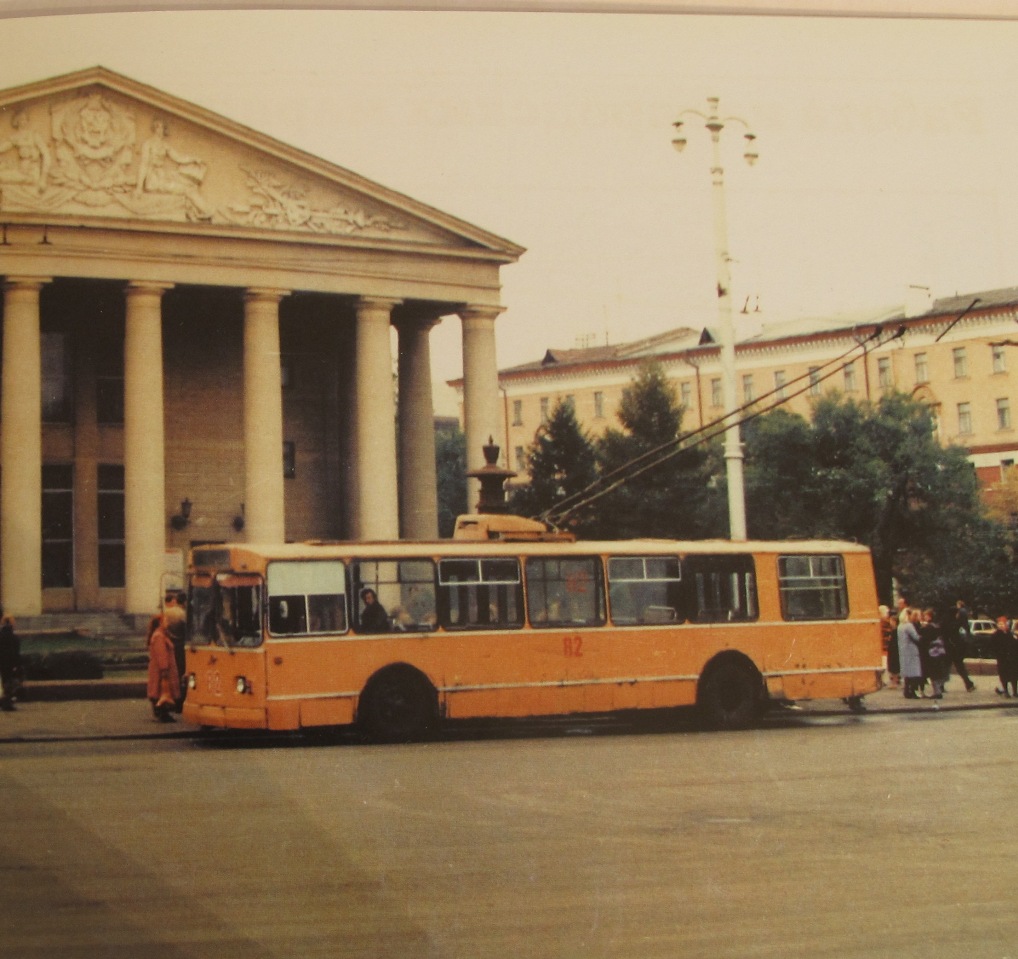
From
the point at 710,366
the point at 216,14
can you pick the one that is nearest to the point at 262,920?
the point at 216,14

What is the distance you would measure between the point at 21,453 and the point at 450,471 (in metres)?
9.19

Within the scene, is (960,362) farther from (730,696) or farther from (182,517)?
(182,517)

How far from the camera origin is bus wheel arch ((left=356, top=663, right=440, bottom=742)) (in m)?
15.6

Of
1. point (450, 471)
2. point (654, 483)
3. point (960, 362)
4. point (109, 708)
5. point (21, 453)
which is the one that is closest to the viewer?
point (960, 362)

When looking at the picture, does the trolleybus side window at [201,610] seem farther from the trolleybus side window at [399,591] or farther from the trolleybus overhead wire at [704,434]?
A: the trolleybus overhead wire at [704,434]

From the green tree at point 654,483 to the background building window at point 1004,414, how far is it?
2948 millimetres

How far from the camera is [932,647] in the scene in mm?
21750

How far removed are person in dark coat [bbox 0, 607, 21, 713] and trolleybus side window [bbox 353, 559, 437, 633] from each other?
14.5 feet

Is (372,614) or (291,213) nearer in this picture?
(372,614)

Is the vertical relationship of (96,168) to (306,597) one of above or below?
above

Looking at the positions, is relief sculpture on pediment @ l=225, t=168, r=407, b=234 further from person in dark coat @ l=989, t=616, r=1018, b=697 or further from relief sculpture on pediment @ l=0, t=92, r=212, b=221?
person in dark coat @ l=989, t=616, r=1018, b=697

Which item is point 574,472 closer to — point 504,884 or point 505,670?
point 505,670

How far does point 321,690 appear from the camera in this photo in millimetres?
15367

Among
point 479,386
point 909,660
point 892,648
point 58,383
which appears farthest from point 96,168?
point 892,648
